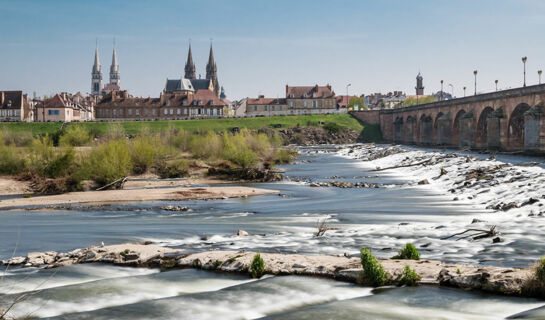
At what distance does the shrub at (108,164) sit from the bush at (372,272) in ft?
103

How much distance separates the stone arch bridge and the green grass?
3512 cm

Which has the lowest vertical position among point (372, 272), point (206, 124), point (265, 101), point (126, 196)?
point (372, 272)

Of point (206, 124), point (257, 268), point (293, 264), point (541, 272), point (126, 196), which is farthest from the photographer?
point (206, 124)

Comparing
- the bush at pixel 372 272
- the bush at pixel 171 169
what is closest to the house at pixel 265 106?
the bush at pixel 171 169

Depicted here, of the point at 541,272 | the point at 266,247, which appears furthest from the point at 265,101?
the point at 541,272

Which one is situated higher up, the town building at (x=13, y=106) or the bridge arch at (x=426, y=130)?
the town building at (x=13, y=106)

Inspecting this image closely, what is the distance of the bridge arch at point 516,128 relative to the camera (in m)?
60.7

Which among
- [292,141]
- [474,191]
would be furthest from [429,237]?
[292,141]

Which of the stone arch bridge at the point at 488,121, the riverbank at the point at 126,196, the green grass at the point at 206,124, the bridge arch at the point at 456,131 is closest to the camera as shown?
the riverbank at the point at 126,196

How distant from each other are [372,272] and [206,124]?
383 ft

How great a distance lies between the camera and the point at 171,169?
52062 millimetres

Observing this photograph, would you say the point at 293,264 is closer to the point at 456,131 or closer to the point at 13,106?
the point at 456,131

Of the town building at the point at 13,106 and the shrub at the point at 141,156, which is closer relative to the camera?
the shrub at the point at 141,156

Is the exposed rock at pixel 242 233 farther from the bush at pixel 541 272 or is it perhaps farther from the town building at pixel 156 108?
the town building at pixel 156 108
